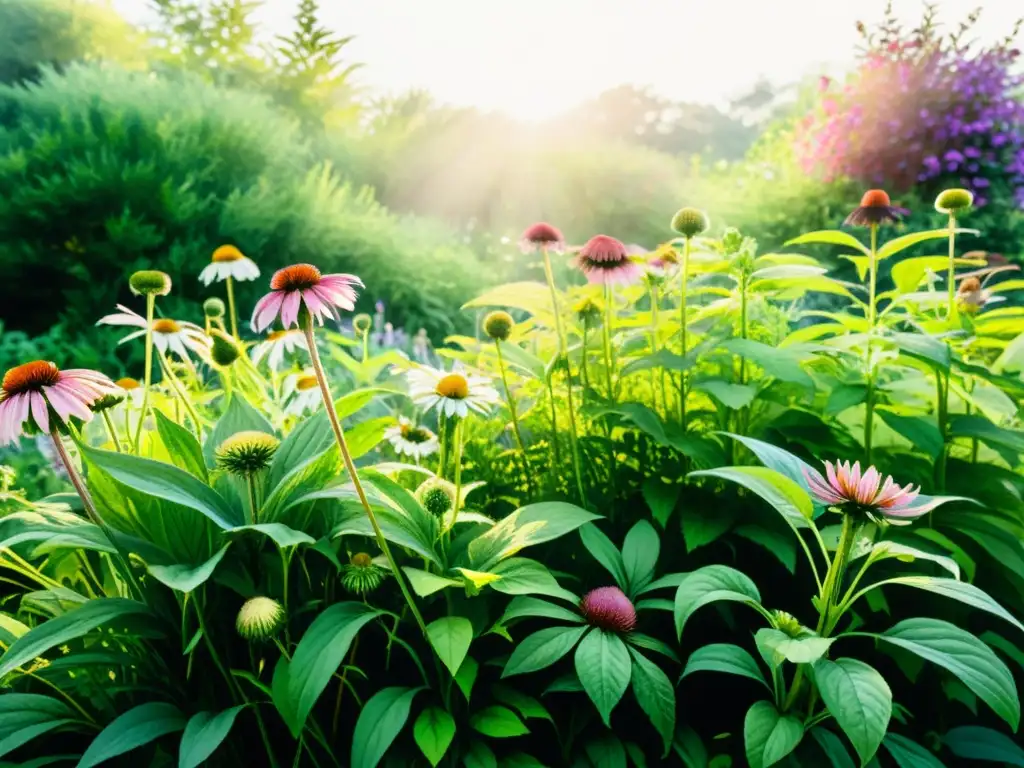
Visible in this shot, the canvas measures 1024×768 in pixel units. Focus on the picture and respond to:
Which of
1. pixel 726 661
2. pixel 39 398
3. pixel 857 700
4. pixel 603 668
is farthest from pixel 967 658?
pixel 39 398

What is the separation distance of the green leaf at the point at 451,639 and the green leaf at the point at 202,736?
0.28 m

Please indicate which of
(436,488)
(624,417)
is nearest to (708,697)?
(624,417)

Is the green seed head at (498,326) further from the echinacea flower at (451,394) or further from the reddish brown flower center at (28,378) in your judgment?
the reddish brown flower center at (28,378)

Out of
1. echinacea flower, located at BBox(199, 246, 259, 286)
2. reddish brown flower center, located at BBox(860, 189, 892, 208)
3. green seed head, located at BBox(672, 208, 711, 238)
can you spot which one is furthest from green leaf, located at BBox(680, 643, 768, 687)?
echinacea flower, located at BBox(199, 246, 259, 286)

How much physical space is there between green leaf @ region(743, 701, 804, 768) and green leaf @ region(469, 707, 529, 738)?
0.28m

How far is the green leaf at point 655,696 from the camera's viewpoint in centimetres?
101

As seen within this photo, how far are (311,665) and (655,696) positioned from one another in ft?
1.47

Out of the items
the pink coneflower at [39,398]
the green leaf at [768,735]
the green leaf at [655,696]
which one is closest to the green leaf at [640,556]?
the green leaf at [655,696]

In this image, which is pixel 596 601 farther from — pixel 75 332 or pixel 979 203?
pixel 979 203

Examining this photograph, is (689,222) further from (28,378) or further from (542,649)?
(28,378)

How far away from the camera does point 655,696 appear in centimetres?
103

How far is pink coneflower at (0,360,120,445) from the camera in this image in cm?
92

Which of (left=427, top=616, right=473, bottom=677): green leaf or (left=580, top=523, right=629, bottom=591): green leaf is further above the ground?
(left=427, top=616, right=473, bottom=677): green leaf

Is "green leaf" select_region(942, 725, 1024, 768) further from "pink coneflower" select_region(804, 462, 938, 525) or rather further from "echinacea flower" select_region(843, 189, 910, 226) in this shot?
"echinacea flower" select_region(843, 189, 910, 226)
